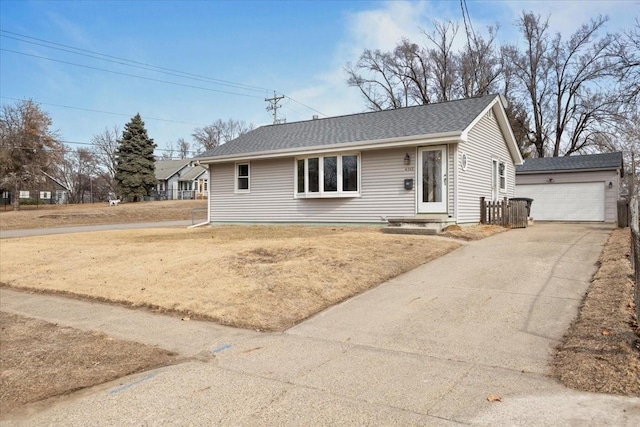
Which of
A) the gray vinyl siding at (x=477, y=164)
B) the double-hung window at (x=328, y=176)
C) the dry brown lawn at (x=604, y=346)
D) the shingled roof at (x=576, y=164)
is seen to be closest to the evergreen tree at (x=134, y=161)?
the double-hung window at (x=328, y=176)

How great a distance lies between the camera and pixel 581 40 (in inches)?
1277

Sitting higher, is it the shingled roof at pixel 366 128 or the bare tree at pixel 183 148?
the bare tree at pixel 183 148

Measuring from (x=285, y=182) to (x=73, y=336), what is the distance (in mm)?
11390

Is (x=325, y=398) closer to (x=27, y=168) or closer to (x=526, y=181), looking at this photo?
(x=526, y=181)

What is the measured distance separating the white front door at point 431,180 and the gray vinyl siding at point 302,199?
283mm

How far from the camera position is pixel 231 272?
7562 mm

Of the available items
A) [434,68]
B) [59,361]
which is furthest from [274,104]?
[59,361]

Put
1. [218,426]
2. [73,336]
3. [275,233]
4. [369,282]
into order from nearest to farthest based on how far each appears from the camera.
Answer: [218,426], [73,336], [369,282], [275,233]

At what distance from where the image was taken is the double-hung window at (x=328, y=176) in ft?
48.1

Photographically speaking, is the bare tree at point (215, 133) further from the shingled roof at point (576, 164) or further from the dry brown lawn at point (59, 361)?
the dry brown lawn at point (59, 361)

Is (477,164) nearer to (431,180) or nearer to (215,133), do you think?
(431,180)

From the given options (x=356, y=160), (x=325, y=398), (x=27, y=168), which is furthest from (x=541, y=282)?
(x=27, y=168)

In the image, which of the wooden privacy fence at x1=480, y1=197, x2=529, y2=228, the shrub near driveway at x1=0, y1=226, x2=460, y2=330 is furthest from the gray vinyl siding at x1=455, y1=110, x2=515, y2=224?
the shrub near driveway at x1=0, y1=226, x2=460, y2=330

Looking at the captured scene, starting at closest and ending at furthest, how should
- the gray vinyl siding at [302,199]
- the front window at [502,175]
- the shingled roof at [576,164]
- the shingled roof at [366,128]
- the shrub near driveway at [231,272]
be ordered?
the shrub near driveway at [231,272], the shingled roof at [366,128], the gray vinyl siding at [302,199], the front window at [502,175], the shingled roof at [576,164]
